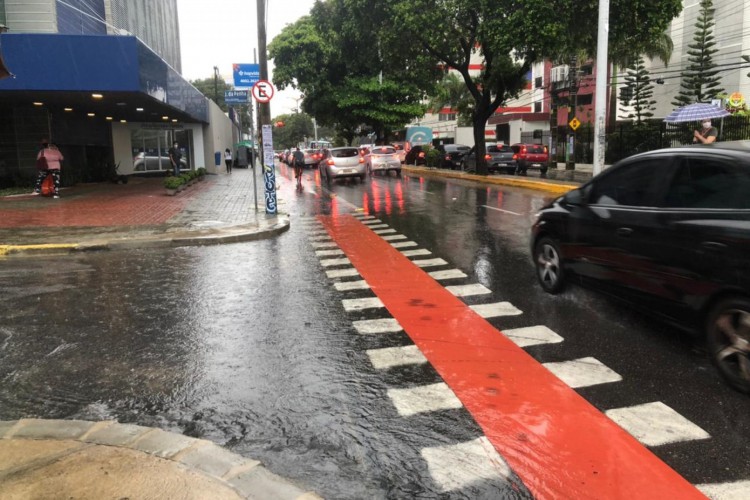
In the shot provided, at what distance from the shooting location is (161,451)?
3.31 meters

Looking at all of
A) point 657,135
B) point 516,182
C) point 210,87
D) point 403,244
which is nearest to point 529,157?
point 657,135

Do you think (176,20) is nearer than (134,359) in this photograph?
No

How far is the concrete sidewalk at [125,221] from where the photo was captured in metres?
10.8

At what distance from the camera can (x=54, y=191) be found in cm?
1844

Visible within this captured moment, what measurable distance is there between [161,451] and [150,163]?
1250 inches

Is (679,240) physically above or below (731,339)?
above

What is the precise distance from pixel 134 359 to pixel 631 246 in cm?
444

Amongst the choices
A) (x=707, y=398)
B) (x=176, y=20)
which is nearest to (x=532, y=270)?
(x=707, y=398)

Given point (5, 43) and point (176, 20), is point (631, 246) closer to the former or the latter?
point (5, 43)

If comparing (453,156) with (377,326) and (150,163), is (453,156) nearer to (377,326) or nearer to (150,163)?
(150,163)

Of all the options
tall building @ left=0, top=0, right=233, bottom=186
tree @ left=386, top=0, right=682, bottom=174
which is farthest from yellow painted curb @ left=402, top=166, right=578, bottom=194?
tall building @ left=0, top=0, right=233, bottom=186

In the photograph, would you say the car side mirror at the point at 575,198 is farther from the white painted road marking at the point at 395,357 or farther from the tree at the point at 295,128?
the tree at the point at 295,128

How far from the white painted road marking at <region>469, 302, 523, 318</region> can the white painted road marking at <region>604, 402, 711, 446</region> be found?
2.22 m

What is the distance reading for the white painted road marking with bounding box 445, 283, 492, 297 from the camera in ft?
22.8
